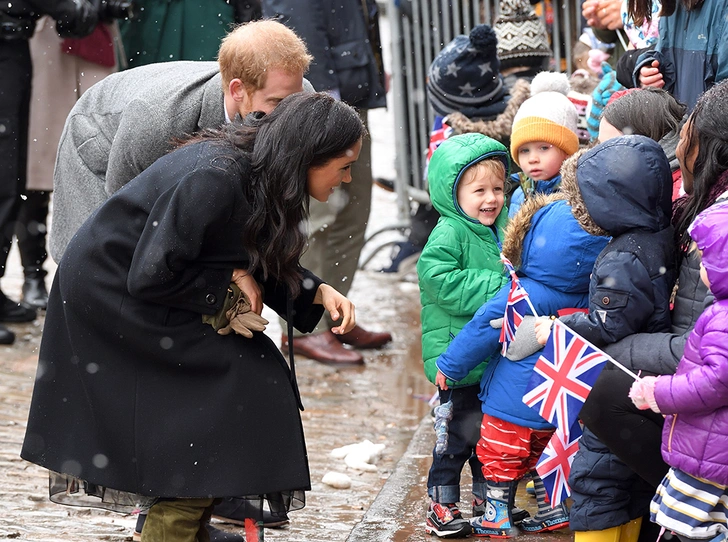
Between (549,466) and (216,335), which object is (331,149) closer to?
(216,335)

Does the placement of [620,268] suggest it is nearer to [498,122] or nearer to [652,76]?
[652,76]

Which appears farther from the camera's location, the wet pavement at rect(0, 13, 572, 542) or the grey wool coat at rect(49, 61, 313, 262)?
the wet pavement at rect(0, 13, 572, 542)

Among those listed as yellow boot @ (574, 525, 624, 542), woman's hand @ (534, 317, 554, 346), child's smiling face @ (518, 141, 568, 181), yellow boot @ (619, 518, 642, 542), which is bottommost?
yellow boot @ (619, 518, 642, 542)

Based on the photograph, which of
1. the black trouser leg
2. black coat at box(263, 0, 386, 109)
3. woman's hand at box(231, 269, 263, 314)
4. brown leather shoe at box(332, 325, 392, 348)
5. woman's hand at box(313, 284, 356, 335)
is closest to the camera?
woman's hand at box(231, 269, 263, 314)

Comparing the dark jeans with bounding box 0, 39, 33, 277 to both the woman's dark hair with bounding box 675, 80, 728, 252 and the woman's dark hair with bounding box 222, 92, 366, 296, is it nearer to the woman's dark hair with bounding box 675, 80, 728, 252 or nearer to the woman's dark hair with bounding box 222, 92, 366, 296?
the woman's dark hair with bounding box 222, 92, 366, 296

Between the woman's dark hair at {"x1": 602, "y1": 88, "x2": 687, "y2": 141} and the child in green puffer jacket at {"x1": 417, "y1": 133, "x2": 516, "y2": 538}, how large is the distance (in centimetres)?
48

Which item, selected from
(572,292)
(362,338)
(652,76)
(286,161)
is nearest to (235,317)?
(286,161)

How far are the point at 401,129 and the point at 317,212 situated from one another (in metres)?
1.98

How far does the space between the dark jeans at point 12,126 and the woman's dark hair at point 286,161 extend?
11.6ft

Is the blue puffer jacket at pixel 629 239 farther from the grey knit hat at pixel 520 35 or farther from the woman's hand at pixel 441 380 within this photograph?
the grey knit hat at pixel 520 35

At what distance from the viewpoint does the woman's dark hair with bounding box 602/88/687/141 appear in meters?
4.02

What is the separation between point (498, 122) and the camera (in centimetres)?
531

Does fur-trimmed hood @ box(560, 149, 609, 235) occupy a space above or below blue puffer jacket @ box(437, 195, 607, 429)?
above

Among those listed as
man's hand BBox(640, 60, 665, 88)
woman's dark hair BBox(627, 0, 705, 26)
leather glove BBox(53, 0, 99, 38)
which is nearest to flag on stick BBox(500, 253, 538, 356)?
man's hand BBox(640, 60, 665, 88)
